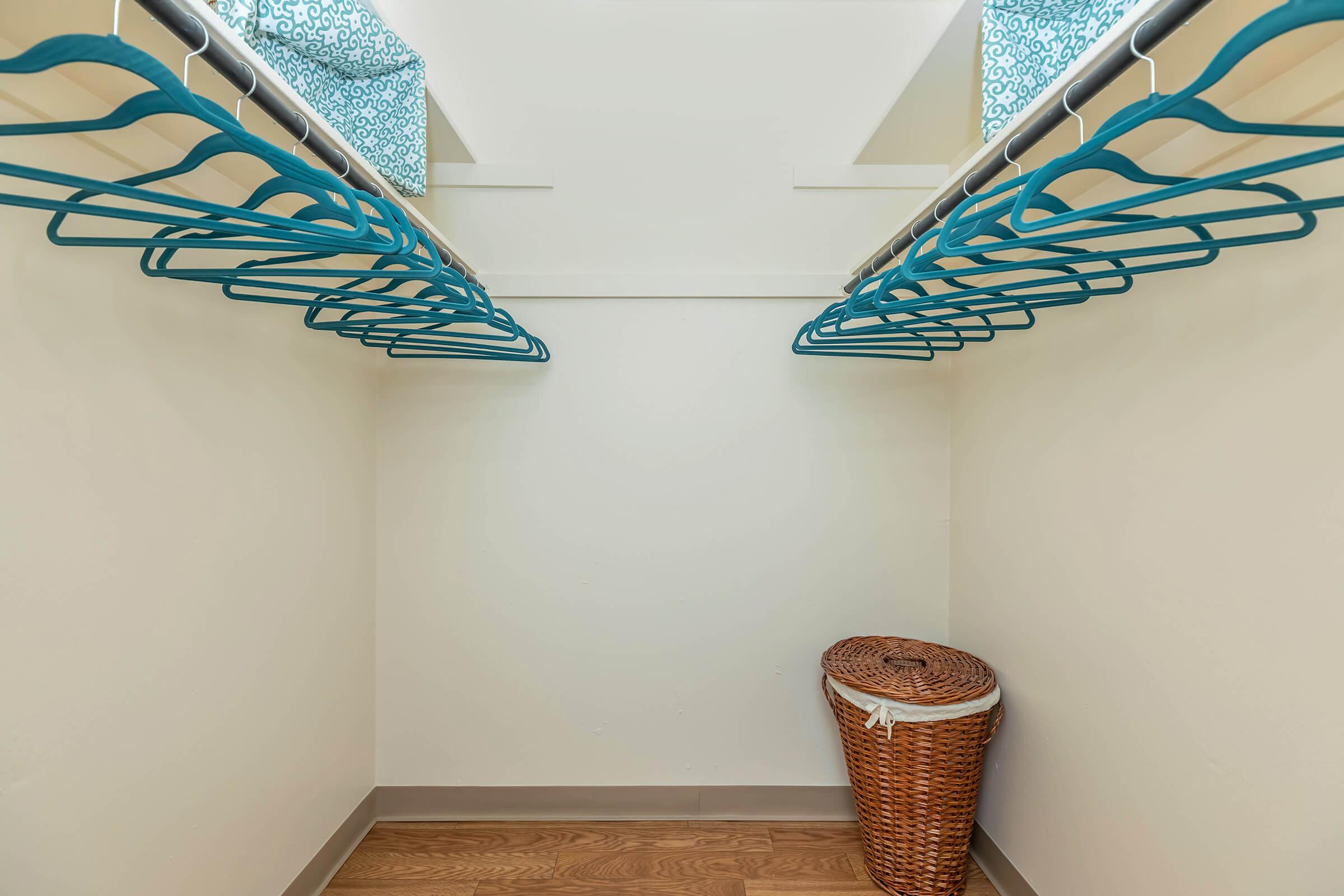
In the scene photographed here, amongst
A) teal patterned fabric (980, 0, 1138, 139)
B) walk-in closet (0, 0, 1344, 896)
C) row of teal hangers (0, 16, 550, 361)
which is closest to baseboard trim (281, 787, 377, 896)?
walk-in closet (0, 0, 1344, 896)

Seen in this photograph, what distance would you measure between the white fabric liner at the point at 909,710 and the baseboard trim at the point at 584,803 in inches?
20.0

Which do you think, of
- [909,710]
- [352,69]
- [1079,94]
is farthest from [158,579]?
[1079,94]

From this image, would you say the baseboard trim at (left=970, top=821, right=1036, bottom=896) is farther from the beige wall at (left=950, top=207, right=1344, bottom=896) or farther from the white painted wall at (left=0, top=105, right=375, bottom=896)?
the white painted wall at (left=0, top=105, right=375, bottom=896)

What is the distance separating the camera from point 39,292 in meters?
0.82

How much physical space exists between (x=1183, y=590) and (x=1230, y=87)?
730 millimetres

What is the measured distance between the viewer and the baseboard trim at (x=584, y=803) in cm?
173

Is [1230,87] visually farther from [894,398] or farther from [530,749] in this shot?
[530,749]

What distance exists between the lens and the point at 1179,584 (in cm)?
99

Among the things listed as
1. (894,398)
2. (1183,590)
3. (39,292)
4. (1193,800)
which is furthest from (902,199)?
(39,292)

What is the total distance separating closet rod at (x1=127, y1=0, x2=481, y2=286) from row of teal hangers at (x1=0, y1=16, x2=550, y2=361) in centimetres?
6

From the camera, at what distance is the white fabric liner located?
1.33 metres

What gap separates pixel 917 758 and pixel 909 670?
187 mm

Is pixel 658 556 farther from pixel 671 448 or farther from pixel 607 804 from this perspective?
pixel 607 804

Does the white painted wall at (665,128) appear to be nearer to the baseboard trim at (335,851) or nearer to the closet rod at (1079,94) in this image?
the closet rod at (1079,94)
